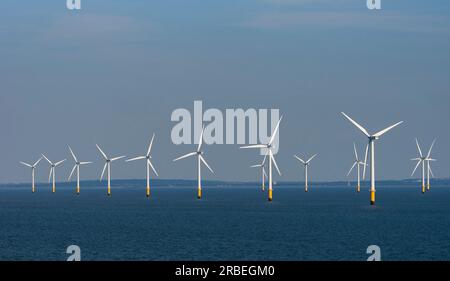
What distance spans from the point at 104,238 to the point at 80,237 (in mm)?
4428

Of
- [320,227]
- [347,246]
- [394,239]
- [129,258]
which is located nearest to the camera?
[129,258]

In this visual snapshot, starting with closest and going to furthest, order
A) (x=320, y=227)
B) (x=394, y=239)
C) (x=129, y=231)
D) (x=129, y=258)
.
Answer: (x=129, y=258) < (x=394, y=239) < (x=129, y=231) < (x=320, y=227)

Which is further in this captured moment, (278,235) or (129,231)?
(129,231)

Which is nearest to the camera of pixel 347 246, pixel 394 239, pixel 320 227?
pixel 347 246

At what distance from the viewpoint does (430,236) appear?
102312mm
